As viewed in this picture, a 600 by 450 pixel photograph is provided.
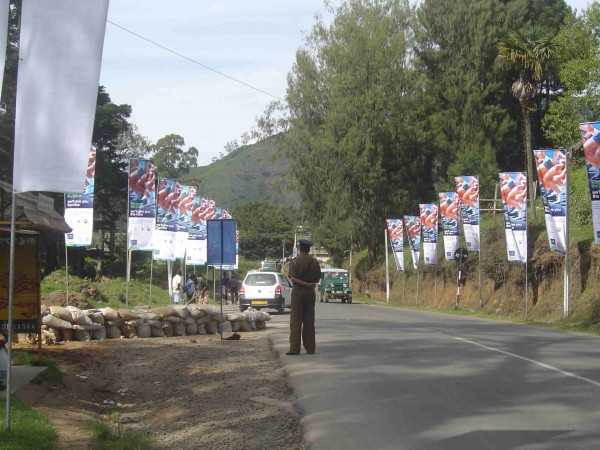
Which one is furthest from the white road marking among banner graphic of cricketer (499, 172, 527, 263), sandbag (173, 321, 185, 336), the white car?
the white car

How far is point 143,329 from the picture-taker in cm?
2166

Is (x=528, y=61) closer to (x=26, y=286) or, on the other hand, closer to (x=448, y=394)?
(x=26, y=286)

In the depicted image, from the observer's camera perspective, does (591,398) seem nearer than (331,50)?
Yes

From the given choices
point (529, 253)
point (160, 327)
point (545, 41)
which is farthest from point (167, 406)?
point (545, 41)

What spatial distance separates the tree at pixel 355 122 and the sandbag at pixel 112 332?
36468mm

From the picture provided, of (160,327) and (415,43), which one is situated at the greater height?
(415,43)

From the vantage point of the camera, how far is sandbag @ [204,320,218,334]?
77.9 ft

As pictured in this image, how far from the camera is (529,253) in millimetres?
37250

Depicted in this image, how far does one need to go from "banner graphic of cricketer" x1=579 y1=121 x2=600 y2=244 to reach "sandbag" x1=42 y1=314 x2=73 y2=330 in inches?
578

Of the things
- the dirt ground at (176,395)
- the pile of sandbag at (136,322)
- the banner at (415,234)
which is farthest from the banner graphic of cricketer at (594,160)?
the banner at (415,234)

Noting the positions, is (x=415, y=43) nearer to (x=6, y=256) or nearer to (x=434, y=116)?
(x=434, y=116)

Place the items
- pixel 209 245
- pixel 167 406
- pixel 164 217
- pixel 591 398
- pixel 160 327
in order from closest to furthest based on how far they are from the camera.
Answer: pixel 591 398 < pixel 167 406 < pixel 209 245 < pixel 160 327 < pixel 164 217

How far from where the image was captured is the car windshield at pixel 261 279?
35.5 metres

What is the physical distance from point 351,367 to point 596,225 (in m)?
13.1
